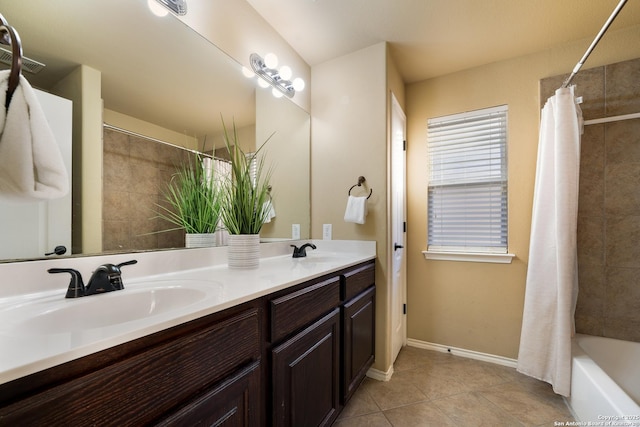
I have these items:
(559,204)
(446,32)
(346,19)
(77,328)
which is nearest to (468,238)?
(559,204)

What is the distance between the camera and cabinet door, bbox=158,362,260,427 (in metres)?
0.62

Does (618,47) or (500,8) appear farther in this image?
(618,47)

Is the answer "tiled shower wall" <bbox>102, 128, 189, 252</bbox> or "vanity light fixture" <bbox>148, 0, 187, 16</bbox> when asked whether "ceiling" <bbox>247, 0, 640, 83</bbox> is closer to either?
"vanity light fixture" <bbox>148, 0, 187, 16</bbox>

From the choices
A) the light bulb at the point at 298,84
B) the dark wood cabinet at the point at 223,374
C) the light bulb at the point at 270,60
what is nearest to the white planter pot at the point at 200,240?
the dark wood cabinet at the point at 223,374

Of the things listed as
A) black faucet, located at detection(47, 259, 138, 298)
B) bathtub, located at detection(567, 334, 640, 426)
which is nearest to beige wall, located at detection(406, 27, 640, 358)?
bathtub, located at detection(567, 334, 640, 426)

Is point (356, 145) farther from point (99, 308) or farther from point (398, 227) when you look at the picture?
point (99, 308)

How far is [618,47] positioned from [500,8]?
93 centimetres

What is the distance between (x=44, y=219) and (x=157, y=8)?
0.96 metres

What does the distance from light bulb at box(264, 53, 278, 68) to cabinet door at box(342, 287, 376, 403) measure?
5.05 feet

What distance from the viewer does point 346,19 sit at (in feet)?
5.49

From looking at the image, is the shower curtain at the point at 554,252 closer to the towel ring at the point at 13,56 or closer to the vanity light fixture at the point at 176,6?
the vanity light fixture at the point at 176,6

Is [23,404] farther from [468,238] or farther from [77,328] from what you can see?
[468,238]

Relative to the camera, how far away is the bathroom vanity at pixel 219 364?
0.44 metres

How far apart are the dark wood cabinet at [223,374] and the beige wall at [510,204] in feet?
3.81
